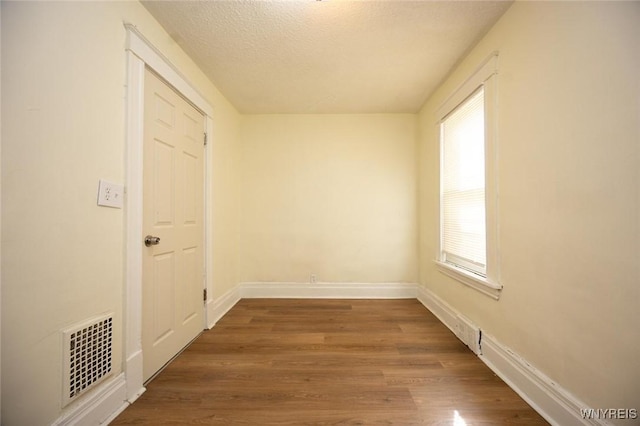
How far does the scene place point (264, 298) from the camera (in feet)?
11.5

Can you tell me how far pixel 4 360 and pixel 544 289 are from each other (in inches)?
104

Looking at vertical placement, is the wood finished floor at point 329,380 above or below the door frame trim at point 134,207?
below

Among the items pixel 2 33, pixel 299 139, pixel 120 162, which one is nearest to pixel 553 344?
pixel 120 162

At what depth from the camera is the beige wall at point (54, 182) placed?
3.36 feet

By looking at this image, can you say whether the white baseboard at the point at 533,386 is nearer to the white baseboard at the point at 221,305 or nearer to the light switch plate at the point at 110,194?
the white baseboard at the point at 221,305

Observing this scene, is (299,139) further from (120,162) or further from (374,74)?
(120,162)

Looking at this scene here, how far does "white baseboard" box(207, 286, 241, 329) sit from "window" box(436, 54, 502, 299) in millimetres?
2542

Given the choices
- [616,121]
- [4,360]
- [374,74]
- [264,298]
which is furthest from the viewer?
[264,298]

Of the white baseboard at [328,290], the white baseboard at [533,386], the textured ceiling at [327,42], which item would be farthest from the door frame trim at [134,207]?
the white baseboard at [533,386]

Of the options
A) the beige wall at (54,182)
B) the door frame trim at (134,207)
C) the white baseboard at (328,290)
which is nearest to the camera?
the beige wall at (54,182)

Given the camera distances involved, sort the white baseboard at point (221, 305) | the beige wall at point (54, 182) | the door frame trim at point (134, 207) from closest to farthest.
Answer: the beige wall at point (54, 182) → the door frame trim at point (134, 207) → the white baseboard at point (221, 305)

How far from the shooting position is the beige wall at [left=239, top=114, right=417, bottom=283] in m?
3.55

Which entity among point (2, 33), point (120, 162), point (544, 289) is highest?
point (2, 33)

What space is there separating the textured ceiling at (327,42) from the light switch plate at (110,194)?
1.29 meters
